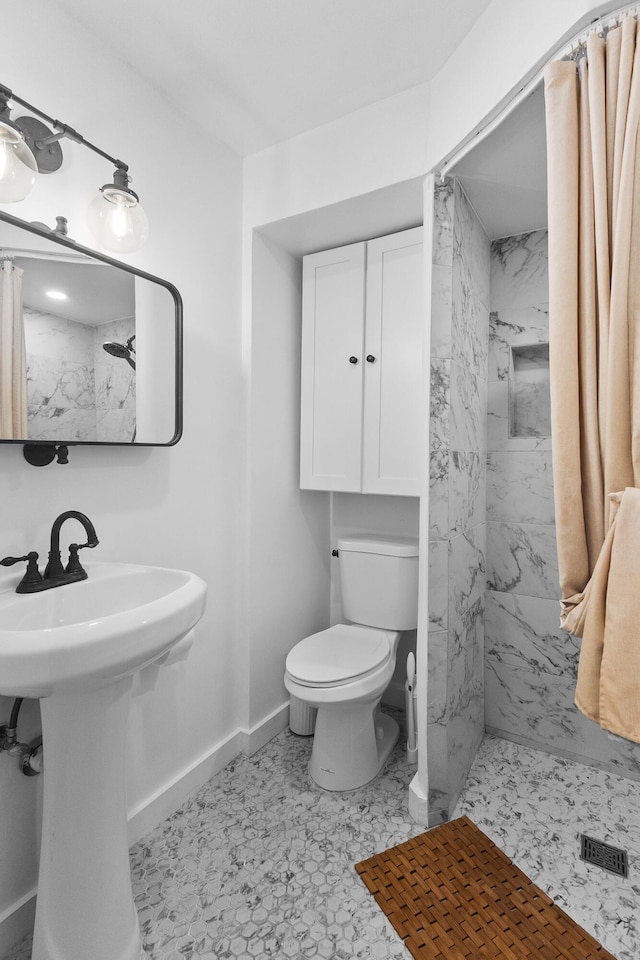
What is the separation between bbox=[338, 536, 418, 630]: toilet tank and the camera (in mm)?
2104

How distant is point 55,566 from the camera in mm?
1260

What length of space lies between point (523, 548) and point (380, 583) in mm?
639

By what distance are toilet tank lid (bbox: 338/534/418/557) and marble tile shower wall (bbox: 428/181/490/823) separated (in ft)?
0.95

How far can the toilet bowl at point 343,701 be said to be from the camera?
5.67ft

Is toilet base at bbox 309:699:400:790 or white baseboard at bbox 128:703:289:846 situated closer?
white baseboard at bbox 128:703:289:846

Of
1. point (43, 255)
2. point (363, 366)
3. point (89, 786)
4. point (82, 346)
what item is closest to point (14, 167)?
point (43, 255)

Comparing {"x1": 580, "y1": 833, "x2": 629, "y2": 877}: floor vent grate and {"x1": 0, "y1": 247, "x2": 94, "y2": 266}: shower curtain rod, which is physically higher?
{"x1": 0, "y1": 247, "x2": 94, "y2": 266}: shower curtain rod

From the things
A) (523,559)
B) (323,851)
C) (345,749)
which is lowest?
(323,851)

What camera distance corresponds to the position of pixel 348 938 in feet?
4.13

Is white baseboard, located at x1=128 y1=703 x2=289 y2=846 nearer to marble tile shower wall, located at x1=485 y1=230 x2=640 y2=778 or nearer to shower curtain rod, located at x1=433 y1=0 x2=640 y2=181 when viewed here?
marble tile shower wall, located at x1=485 y1=230 x2=640 y2=778

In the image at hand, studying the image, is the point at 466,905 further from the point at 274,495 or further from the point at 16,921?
the point at 274,495

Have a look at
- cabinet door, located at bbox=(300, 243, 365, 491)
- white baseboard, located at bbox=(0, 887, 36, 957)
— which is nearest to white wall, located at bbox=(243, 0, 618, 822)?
cabinet door, located at bbox=(300, 243, 365, 491)

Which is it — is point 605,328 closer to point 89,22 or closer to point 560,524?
point 560,524

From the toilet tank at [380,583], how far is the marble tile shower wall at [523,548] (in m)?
0.38
